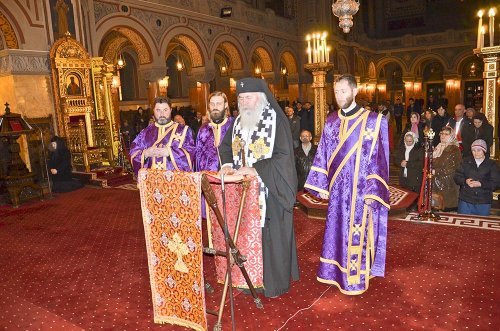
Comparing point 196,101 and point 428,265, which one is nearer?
point 428,265

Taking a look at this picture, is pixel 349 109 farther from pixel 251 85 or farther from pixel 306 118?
pixel 306 118

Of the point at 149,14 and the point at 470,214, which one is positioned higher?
the point at 149,14

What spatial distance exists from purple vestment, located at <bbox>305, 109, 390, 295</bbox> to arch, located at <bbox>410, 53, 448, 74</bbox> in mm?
26878

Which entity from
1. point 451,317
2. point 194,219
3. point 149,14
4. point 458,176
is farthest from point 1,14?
point 451,317

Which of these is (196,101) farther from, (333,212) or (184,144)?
(333,212)

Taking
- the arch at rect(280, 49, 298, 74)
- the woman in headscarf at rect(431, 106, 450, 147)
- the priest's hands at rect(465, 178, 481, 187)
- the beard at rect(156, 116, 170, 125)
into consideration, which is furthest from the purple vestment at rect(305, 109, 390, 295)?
the arch at rect(280, 49, 298, 74)

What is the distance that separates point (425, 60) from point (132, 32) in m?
22.0

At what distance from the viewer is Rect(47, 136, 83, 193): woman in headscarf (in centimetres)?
888

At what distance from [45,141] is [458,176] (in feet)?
29.0

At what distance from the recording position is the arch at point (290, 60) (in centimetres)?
1998

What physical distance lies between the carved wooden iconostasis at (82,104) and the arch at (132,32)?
981mm

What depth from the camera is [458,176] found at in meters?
5.65

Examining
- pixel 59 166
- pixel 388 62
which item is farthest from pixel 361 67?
pixel 59 166

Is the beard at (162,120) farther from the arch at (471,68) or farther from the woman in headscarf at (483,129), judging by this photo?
Answer: the arch at (471,68)
